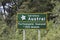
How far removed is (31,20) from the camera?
834 centimetres

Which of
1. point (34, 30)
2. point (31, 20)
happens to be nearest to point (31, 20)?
point (31, 20)

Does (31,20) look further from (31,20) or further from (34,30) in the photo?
(34,30)

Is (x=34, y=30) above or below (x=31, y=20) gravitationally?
below

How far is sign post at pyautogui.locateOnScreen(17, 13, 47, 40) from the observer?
8289 millimetres

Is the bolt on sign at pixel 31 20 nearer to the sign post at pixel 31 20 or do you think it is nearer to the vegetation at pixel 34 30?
the sign post at pixel 31 20

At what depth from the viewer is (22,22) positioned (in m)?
8.29

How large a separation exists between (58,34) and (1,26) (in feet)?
11.7

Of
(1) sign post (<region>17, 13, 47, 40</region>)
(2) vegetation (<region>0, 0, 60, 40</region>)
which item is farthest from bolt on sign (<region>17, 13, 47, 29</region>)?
(2) vegetation (<region>0, 0, 60, 40</region>)

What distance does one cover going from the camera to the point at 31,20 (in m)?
8.34

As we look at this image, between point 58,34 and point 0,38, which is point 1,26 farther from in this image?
point 58,34

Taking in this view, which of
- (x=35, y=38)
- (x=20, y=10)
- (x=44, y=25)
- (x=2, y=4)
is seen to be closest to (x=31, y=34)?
(x=35, y=38)

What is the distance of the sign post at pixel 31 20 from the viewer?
8289mm

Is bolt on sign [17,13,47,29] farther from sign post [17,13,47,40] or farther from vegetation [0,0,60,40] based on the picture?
vegetation [0,0,60,40]

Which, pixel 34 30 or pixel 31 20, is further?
pixel 34 30
